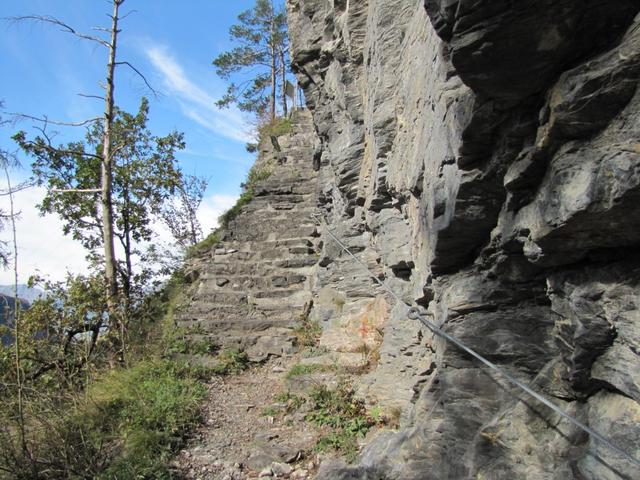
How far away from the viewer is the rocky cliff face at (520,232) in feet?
5.82

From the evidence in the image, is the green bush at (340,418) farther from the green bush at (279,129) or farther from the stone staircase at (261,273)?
the green bush at (279,129)

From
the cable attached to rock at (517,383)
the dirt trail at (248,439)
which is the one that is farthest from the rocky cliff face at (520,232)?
the dirt trail at (248,439)

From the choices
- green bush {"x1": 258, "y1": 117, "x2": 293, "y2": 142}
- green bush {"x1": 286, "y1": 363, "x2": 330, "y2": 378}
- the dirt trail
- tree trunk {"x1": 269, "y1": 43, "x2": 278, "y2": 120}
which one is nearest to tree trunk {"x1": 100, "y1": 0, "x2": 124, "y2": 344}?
the dirt trail

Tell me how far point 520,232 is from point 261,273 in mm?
6981

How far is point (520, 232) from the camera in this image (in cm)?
232

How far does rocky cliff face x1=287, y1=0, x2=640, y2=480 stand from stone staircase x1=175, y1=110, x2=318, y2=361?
352 centimetres

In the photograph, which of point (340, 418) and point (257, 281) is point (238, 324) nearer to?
point (257, 281)

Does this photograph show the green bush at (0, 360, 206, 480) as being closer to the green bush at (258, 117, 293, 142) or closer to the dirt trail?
the dirt trail

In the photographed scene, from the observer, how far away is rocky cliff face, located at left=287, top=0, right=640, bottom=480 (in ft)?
5.82

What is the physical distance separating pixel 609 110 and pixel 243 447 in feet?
14.1

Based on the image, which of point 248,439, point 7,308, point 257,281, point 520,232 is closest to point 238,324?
point 257,281

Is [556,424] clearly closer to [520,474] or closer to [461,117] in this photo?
[520,474]

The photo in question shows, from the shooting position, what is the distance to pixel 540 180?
7.00 ft

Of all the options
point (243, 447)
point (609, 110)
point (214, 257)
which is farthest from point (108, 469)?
point (214, 257)
